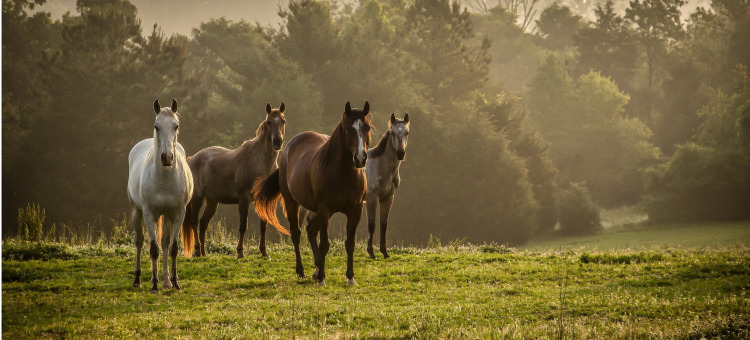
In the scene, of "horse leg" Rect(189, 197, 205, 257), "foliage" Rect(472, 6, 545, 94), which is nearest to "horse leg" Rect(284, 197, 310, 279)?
"horse leg" Rect(189, 197, 205, 257)

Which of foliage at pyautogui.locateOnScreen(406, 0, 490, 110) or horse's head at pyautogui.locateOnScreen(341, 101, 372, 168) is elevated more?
foliage at pyautogui.locateOnScreen(406, 0, 490, 110)

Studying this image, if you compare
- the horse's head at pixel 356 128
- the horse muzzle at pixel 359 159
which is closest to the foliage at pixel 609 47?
the horse's head at pixel 356 128

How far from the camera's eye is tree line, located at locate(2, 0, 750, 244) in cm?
3994

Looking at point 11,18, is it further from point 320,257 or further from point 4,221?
point 320,257

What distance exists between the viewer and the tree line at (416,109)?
39938mm

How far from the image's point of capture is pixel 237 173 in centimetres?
1459

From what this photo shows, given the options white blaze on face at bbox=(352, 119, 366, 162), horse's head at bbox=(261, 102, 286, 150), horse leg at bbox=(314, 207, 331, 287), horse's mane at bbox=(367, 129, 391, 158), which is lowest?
horse leg at bbox=(314, 207, 331, 287)

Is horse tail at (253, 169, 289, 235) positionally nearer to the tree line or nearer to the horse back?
the horse back

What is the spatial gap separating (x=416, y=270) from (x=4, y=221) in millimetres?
34383

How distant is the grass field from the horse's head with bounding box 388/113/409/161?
228 cm

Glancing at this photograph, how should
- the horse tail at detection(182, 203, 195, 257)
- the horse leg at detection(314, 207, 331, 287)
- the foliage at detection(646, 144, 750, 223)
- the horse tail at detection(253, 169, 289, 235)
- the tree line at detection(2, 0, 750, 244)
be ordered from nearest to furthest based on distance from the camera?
1. the horse leg at detection(314, 207, 331, 287)
2. the horse tail at detection(253, 169, 289, 235)
3. the horse tail at detection(182, 203, 195, 257)
4. the tree line at detection(2, 0, 750, 244)
5. the foliage at detection(646, 144, 750, 223)

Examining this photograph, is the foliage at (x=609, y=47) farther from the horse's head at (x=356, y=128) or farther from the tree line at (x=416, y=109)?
the horse's head at (x=356, y=128)

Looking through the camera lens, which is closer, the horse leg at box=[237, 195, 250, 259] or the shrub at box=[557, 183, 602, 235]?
the horse leg at box=[237, 195, 250, 259]

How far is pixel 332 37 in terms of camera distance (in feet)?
164
